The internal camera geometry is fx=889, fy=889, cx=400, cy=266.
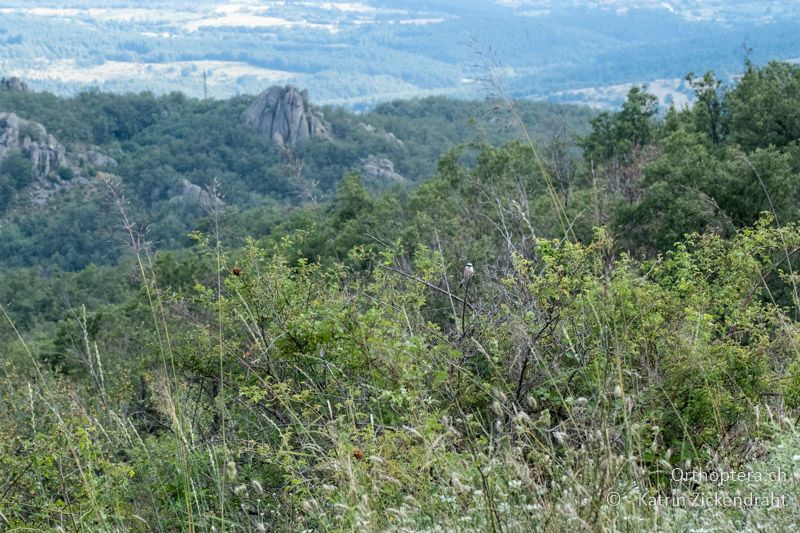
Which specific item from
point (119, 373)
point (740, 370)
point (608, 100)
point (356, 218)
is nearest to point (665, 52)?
point (608, 100)

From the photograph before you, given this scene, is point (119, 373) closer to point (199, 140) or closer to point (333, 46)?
point (199, 140)

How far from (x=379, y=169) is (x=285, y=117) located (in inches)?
510

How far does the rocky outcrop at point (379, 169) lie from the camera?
2618 inches

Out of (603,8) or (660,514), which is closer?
(660,514)

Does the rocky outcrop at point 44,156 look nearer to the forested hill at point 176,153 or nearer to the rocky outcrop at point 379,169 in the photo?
the forested hill at point 176,153

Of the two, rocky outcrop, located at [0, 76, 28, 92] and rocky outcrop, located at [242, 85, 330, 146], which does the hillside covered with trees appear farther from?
rocky outcrop, located at [0, 76, 28, 92]

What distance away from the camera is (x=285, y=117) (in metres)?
76.4

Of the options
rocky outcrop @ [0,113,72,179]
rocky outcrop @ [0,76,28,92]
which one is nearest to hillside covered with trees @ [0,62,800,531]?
rocky outcrop @ [0,113,72,179]

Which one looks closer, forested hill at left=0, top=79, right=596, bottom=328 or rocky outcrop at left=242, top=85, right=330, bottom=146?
forested hill at left=0, top=79, right=596, bottom=328

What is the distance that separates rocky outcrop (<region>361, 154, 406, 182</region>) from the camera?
66500 mm

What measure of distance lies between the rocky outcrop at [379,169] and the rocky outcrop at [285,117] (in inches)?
309

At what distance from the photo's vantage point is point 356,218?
2412cm

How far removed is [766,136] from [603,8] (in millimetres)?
132319

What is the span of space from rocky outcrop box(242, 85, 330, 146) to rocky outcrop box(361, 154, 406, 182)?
7859 mm
